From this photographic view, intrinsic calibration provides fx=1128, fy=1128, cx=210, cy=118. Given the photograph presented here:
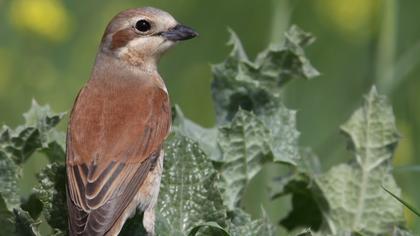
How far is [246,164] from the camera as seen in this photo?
6379 mm

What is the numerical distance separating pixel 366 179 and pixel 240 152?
737 millimetres

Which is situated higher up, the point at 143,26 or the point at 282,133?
the point at 143,26

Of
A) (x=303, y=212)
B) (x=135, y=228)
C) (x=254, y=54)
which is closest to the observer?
(x=135, y=228)

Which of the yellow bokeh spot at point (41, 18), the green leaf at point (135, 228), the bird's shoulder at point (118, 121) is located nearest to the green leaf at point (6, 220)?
the bird's shoulder at point (118, 121)

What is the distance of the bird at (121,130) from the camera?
5.83 m

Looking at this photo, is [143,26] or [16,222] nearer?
[16,222]

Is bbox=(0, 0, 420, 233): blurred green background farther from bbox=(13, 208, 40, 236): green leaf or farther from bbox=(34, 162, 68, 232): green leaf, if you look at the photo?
bbox=(13, 208, 40, 236): green leaf

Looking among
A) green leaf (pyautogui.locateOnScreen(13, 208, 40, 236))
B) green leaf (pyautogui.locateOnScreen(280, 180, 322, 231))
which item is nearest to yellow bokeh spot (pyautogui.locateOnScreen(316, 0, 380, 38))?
green leaf (pyautogui.locateOnScreen(280, 180, 322, 231))

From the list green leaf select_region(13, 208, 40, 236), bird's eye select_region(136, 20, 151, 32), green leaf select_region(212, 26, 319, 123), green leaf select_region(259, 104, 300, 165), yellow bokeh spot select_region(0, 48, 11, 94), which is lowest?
green leaf select_region(259, 104, 300, 165)

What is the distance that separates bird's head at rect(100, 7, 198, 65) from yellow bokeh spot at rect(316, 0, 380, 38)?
143 inches

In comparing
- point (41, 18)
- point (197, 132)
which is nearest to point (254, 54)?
point (41, 18)

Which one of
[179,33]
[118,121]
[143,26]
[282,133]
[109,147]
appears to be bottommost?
[282,133]

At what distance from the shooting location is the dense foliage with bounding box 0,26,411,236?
6004 millimetres

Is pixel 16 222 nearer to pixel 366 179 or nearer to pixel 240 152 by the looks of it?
pixel 240 152
